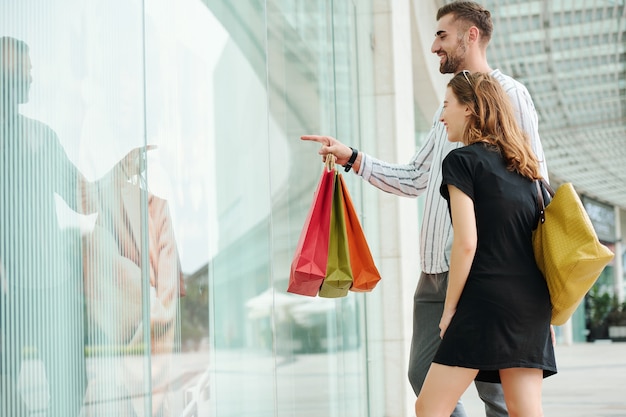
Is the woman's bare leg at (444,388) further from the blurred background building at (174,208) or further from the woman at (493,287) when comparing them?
the blurred background building at (174,208)

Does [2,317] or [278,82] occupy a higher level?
[278,82]

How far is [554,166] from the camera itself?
42.5 m

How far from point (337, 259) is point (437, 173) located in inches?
20.3

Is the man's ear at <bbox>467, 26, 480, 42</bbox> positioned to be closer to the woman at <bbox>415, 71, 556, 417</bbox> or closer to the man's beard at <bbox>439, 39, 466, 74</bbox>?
the man's beard at <bbox>439, 39, 466, 74</bbox>

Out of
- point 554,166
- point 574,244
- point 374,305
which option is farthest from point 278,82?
point 554,166

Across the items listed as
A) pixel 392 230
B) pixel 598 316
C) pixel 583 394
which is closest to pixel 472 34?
pixel 392 230

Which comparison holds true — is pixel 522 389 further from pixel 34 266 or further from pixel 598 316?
pixel 598 316

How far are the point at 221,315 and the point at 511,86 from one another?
4.48 ft

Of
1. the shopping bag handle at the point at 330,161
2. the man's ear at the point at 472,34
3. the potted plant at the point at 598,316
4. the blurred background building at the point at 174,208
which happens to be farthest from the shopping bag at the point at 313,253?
the potted plant at the point at 598,316

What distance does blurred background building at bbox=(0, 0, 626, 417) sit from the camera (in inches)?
85.8

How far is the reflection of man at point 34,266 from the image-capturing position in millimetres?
2057

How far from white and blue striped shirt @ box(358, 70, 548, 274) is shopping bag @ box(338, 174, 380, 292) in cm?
22

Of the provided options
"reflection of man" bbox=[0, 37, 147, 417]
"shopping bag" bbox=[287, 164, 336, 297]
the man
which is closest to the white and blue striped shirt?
the man

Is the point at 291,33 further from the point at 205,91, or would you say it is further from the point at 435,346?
the point at 435,346
